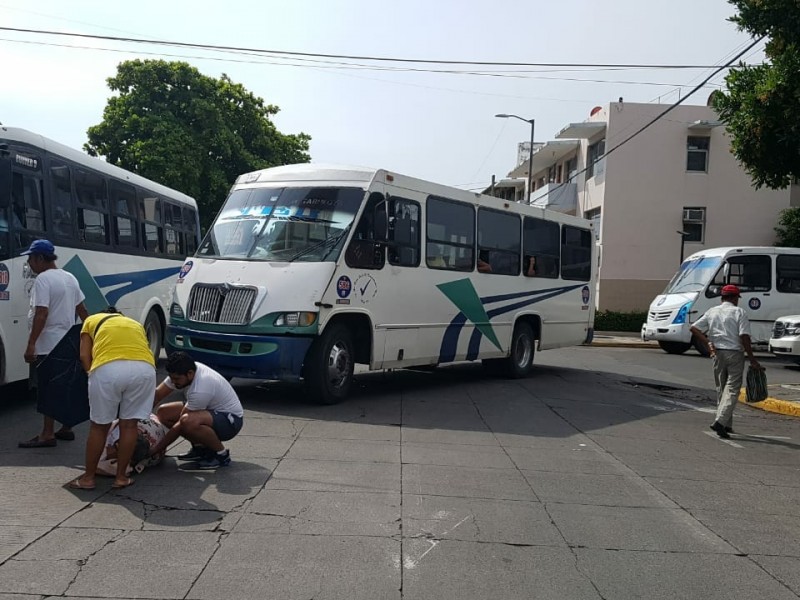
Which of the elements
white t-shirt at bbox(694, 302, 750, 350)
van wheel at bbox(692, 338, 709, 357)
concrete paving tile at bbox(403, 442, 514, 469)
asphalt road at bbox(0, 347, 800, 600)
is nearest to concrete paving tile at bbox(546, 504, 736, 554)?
asphalt road at bbox(0, 347, 800, 600)

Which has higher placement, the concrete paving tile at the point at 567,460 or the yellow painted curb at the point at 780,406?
the concrete paving tile at the point at 567,460

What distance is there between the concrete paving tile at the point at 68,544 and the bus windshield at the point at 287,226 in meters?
5.11

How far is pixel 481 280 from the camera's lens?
12602mm

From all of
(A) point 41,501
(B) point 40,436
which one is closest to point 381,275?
(B) point 40,436

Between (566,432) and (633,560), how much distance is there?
4.24 m

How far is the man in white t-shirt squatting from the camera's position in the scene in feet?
20.2

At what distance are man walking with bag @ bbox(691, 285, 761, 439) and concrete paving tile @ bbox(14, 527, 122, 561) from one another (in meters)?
7.20

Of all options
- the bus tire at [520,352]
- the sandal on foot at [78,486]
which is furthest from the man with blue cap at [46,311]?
the bus tire at [520,352]

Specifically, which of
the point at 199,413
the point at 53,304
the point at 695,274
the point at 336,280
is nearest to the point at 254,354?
the point at 336,280

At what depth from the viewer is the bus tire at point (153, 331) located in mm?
13156

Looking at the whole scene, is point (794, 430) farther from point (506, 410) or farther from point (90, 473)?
point (90, 473)

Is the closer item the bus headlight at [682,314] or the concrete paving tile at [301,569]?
the concrete paving tile at [301,569]

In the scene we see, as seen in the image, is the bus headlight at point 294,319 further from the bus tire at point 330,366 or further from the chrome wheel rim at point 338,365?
the chrome wheel rim at point 338,365

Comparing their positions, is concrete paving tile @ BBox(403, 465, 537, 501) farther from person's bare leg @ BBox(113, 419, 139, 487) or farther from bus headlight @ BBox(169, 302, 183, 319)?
bus headlight @ BBox(169, 302, 183, 319)
